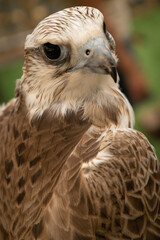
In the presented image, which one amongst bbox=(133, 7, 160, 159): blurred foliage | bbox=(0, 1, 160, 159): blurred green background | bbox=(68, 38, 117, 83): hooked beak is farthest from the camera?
bbox=(0, 1, 160, 159): blurred green background

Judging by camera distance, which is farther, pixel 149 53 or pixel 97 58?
pixel 149 53

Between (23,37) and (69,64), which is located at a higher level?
(69,64)

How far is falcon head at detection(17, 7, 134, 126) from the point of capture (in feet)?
4.70

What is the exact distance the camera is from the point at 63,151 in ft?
5.13

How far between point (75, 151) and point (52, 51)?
0.38 metres

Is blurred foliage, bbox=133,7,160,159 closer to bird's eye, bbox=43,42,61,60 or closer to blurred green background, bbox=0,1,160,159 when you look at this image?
blurred green background, bbox=0,1,160,159

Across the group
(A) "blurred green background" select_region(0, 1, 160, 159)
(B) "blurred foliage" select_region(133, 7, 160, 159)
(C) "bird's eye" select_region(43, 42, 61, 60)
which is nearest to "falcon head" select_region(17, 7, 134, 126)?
(C) "bird's eye" select_region(43, 42, 61, 60)

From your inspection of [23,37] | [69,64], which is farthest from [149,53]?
[69,64]

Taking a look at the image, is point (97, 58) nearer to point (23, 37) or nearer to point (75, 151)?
point (75, 151)

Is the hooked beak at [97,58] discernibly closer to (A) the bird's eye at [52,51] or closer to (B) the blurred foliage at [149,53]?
(A) the bird's eye at [52,51]

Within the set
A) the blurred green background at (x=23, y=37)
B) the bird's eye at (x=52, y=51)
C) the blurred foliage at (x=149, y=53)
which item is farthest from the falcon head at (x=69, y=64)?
the blurred green background at (x=23, y=37)

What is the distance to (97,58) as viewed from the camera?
1397mm

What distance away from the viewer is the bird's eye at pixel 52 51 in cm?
147

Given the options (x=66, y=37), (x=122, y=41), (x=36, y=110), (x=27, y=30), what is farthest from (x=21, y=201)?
(x=27, y=30)
